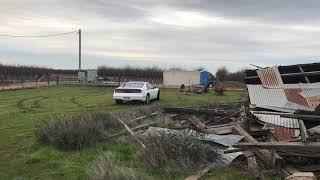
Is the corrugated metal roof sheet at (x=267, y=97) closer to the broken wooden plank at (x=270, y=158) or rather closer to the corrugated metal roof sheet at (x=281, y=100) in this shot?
the corrugated metal roof sheet at (x=281, y=100)

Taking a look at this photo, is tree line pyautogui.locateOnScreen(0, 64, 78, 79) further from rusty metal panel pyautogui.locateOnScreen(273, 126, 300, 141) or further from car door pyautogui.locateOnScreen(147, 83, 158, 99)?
rusty metal panel pyautogui.locateOnScreen(273, 126, 300, 141)

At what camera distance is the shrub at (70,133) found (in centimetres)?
1301

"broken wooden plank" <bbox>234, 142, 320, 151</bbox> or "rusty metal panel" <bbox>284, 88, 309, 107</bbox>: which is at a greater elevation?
"rusty metal panel" <bbox>284, 88, 309, 107</bbox>

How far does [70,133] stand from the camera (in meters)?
13.2

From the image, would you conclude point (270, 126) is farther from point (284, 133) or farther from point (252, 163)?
point (252, 163)

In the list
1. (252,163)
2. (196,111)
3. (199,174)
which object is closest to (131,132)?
(196,111)

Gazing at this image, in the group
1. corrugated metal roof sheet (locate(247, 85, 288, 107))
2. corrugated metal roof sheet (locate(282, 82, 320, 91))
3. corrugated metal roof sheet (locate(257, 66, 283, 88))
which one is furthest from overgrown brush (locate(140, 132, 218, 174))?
corrugated metal roof sheet (locate(257, 66, 283, 88))

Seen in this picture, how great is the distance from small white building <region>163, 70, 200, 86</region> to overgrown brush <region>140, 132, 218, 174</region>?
158 feet

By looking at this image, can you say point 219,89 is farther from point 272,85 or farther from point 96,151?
Answer: point 96,151

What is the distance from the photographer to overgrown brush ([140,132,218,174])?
33.7 ft

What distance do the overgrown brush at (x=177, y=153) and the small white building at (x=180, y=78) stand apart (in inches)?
1894

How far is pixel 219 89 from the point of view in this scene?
41812mm

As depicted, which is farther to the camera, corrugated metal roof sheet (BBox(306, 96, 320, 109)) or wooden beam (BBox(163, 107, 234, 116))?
wooden beam (BBox(163, 107, 234, 116))

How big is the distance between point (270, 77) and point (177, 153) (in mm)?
6559
